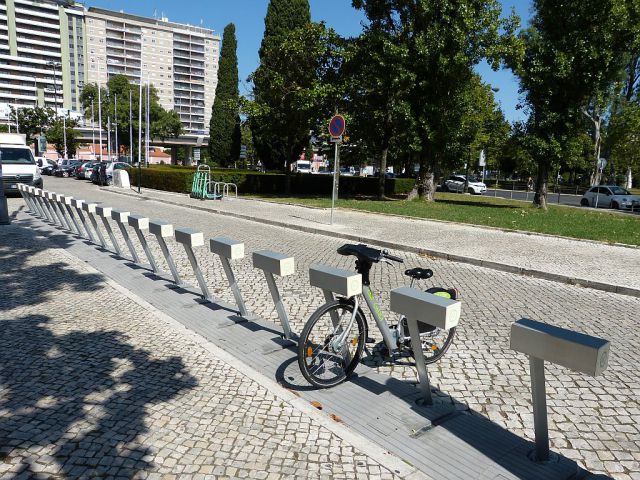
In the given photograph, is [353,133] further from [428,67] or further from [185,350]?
[185,350]

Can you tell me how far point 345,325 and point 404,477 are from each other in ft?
4.09

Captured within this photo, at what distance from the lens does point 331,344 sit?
364 centimetres

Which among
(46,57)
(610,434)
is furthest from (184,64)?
(610,434)

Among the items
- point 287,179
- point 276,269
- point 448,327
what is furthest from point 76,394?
point 287,179

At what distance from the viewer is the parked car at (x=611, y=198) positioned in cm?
2827

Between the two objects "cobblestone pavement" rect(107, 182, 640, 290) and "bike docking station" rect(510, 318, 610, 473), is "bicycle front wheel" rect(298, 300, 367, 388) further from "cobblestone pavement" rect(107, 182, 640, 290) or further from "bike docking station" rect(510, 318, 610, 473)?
"cobblestone pavement" rect(107, 182, 640, 290)

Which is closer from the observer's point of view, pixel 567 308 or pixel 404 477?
pixel 404 477

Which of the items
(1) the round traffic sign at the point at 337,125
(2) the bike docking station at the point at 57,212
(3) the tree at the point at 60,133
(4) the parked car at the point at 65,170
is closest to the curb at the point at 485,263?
(1) the round traffic sign at the point at 337,125

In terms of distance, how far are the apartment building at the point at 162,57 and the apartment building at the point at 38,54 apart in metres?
4.31

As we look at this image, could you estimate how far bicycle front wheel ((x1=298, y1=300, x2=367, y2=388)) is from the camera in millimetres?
3594

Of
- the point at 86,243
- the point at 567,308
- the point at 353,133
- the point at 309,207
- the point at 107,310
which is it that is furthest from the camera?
the point at 353,133

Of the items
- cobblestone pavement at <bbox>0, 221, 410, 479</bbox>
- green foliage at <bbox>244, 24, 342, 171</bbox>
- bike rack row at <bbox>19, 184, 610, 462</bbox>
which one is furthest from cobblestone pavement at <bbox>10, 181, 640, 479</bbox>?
green foliage at <bbox>244, 24, 342, 171</bbox>

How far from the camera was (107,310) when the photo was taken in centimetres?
554

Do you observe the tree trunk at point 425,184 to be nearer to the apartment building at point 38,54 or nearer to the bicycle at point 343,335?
the bicycle at point 343,335
